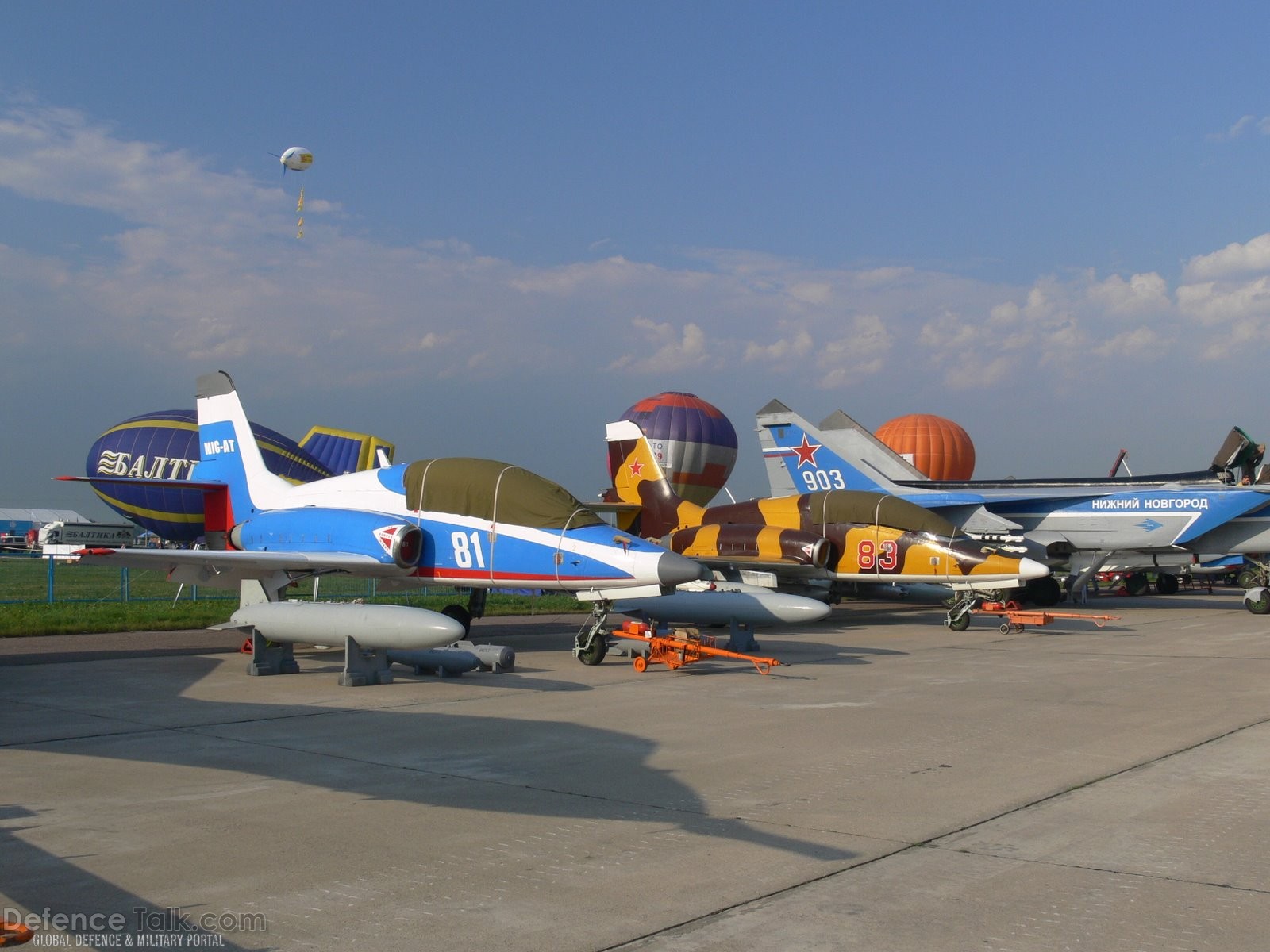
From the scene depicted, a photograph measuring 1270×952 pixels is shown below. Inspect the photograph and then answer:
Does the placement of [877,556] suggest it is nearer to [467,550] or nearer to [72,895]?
[467,550]

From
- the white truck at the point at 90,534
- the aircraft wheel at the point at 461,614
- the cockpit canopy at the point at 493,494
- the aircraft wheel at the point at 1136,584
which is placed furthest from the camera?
the white truck at the point at 90,534

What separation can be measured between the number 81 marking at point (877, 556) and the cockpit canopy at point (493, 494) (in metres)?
7.45

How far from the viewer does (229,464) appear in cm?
1533

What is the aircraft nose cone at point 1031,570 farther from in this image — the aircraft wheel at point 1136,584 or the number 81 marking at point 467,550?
the aircraft wheel at point 1136,584

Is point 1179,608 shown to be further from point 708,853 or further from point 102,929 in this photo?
point 102,929

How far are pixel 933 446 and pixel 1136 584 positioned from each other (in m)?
15.8

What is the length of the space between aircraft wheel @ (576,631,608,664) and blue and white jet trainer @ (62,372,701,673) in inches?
23.0

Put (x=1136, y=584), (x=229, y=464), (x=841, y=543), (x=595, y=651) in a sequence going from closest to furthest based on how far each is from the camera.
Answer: (x=595, y=651)
(x=229, y=464)
(x=841, y=543)
(x=1136, y=584)

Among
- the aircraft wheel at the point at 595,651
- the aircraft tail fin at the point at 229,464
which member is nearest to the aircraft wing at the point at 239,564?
the aircraft tail fin at the point at 229,464

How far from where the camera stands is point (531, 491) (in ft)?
40.9

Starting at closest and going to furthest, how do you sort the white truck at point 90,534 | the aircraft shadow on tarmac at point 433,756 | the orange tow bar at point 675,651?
the aircraft shadow on tarmac at point 433,756 < the orange tow bar at point 675,651 < the white truck at point 90,534

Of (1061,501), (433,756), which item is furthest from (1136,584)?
(433,756)

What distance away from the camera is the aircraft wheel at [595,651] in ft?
40.7

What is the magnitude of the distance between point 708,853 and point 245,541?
35.9 feet
